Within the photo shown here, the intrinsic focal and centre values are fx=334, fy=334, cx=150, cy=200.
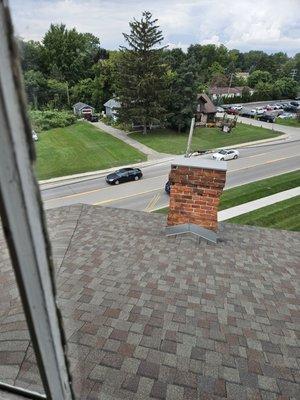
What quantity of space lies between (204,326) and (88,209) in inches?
210

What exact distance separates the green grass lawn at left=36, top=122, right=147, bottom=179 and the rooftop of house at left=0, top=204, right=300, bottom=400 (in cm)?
2048

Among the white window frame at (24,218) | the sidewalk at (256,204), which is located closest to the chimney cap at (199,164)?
the white window frame at (24,218)

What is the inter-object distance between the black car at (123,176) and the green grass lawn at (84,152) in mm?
3848

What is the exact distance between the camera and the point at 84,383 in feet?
8.81

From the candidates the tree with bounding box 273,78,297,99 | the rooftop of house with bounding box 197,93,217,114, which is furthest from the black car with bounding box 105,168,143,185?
the tree with bounding box 273,78,297,99

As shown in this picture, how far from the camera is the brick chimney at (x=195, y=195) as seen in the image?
20.5ft

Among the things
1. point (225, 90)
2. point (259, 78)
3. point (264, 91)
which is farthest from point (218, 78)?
point (264, 91)

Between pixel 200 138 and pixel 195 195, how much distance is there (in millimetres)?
34806

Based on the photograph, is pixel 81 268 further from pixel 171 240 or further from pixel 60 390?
pixel 60 390

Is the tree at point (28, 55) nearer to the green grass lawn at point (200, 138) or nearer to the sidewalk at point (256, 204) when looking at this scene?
the sidewalk at point (256, 204)

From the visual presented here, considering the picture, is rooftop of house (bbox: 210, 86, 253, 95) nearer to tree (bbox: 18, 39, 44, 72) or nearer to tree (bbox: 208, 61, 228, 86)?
tree (bbox: 208, 61, 228, 86)

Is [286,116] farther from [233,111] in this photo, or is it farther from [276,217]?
[276,217]

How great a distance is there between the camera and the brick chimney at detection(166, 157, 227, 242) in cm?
624

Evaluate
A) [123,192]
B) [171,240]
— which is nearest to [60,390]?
[171,240]
